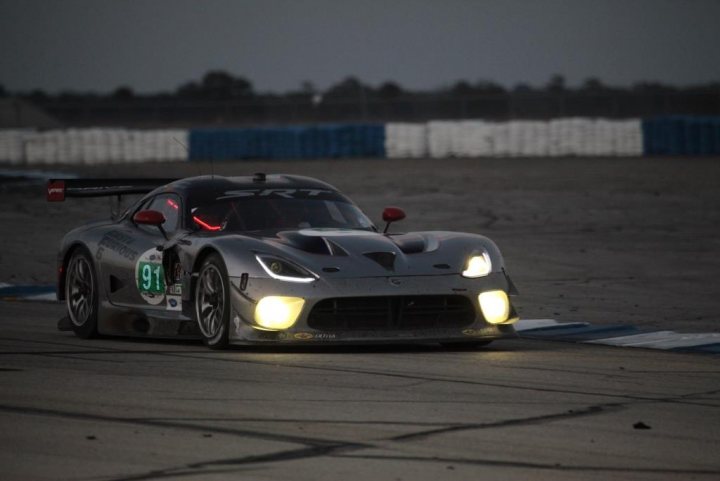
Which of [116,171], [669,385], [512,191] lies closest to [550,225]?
[512,191]

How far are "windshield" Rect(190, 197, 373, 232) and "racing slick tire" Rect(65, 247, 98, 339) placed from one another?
111 cm

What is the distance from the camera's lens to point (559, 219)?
2331 centimetres

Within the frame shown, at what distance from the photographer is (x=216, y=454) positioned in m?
6.02

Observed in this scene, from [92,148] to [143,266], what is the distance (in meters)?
36.4

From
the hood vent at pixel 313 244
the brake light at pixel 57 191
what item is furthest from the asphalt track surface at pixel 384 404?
the brake light at pixel 57 191

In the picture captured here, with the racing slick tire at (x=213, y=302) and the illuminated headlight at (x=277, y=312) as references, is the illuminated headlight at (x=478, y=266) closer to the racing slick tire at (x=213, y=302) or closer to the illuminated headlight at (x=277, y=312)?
the illuminated headlight at (x=277, y=312)

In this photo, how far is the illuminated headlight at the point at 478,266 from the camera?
10.0m

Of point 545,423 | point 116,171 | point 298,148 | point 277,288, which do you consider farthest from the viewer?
point 298,148

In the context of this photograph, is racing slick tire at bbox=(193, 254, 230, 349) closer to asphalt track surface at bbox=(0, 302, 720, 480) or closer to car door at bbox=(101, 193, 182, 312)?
asphalt track surface at bbox=(0, 302, 720, 480)

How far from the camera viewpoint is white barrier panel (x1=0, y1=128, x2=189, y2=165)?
152 ft

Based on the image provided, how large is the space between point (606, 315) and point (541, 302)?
1.07 meters

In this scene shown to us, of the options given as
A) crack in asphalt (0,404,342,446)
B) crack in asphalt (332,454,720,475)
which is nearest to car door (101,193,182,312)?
crack in asphalt (0,404,342,446)

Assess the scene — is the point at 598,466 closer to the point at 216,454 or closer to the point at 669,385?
the point at 216,454

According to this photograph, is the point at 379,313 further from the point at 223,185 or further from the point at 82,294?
the point at 82,294
